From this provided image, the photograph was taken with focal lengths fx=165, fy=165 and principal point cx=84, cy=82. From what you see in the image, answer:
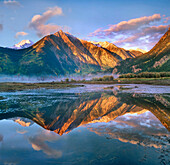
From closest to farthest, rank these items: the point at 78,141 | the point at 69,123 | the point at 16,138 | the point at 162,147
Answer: the point at 162,147 → the point at 78,141 → the point at 16,138 → the point at 69,123

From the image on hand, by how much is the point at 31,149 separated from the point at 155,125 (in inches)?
504

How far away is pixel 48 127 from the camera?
Answer: 58.4 ft

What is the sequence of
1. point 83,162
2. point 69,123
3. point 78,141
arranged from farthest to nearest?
point 69,123 < point 78,141 < point 83,162

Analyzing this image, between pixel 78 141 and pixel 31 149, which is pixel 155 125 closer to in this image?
pixel 78 141

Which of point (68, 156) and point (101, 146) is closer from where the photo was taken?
point (68, 156)

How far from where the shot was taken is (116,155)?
10.5 m

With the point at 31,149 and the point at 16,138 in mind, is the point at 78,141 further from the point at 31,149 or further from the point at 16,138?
the point at 16,138

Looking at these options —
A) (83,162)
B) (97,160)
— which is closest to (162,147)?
(97,160)

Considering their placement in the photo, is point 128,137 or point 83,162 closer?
point 83,162

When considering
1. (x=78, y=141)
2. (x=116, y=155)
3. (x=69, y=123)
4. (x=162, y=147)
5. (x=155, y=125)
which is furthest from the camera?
(x=69, y=123)

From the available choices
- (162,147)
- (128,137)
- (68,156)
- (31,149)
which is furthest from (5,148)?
(162,147)

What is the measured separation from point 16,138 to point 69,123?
6.36 meters

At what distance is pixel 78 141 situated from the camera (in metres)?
13.2

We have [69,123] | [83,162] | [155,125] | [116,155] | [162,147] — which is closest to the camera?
[83,162]
